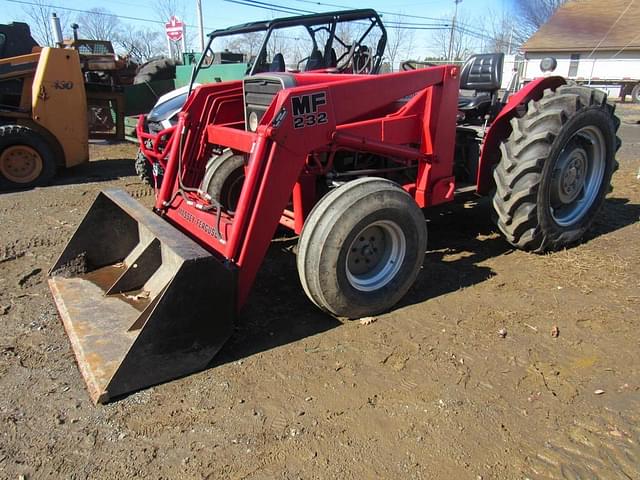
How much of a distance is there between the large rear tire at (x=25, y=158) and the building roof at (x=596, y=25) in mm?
25511

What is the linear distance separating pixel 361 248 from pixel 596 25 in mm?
28004

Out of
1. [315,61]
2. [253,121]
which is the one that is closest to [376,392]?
[253,121]

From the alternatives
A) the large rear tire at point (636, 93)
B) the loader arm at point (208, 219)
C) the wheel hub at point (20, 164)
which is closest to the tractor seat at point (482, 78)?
the loader arm at point (208, 219)

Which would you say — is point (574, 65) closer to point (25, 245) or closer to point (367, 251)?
point (367, 251)

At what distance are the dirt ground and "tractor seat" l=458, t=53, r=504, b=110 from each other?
193 centimetres

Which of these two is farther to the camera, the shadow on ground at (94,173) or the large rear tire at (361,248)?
the shadow on ground at (94,173)

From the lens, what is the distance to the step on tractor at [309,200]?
114 inches

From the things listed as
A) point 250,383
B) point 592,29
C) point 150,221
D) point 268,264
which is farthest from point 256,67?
point 592,29

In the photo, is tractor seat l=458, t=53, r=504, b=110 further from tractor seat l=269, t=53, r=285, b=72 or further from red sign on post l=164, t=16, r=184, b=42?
red sign on post l=164, t=16, r=184, b=42

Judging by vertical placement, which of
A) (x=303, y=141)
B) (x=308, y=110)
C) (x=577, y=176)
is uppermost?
(x=308, y=110)

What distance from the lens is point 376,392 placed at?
9.12 ft

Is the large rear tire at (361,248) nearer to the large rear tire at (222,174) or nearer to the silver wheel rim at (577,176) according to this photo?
the large rear tire at (222,174)

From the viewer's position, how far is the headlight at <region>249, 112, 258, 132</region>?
387 cm

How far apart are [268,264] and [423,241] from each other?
1.51m
